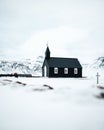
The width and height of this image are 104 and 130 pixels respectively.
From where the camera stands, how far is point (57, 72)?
39312 mm

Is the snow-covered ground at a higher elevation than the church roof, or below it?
below

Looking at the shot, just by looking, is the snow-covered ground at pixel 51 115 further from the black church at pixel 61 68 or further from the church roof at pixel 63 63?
the church roof at pixel 63 63

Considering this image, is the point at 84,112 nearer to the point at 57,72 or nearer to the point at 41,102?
the point at 41,102

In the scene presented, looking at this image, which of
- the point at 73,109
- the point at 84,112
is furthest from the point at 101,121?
the point at 73,109

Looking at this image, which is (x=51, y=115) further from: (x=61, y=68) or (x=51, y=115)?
(x=61, y=68)

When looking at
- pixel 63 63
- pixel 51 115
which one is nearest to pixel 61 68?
pixel 63 63

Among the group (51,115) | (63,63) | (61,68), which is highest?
(63,63)

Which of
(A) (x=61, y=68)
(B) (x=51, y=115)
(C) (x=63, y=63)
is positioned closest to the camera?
(B) (x=51, y=115)

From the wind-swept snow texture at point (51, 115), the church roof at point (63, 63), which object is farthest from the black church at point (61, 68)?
the wind-swept snow texture at point (51, 115)

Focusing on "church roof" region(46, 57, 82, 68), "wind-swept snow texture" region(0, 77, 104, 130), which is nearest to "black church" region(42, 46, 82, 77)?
"church roof" region(46, 57, 82, 68)

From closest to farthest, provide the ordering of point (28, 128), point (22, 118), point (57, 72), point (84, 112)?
point (28, 128) < point (22, 118) < point (84, 112) < point (57, 72)

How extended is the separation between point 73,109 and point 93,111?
1236mm

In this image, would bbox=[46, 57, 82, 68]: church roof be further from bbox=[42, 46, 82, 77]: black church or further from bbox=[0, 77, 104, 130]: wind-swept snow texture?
bbox=[0, 77, 104, 130]: wind-swept snow texture

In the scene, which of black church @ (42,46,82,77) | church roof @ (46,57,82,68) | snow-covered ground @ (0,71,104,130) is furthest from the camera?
church roof @ (46,57,82,68)
